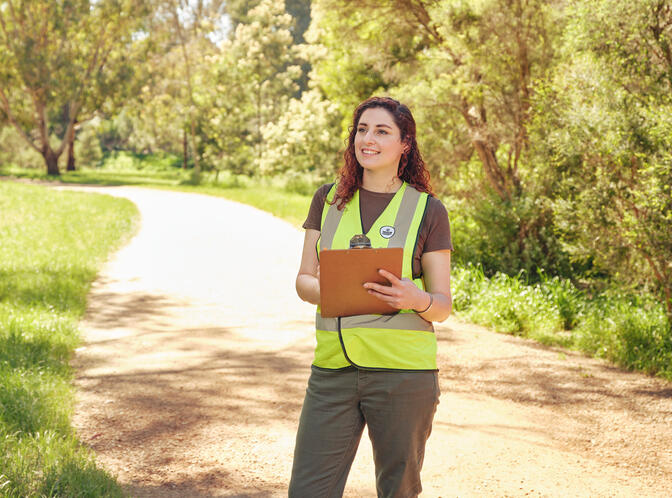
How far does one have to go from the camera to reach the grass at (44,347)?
12.5 feet

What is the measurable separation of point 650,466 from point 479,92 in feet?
23.3

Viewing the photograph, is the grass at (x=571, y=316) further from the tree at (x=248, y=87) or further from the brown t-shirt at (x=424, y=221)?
the tree at (x=248, y=87)

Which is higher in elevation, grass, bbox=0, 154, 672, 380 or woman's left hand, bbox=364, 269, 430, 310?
woman's left hand, bbox=364, 269, 430, 310

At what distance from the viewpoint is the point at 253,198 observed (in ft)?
78.7

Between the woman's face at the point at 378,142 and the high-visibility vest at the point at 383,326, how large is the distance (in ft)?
0.48

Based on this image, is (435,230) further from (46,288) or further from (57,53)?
(57,53)

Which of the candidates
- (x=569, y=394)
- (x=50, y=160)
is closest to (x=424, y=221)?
(x=569, y=394)

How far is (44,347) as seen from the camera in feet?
21.7

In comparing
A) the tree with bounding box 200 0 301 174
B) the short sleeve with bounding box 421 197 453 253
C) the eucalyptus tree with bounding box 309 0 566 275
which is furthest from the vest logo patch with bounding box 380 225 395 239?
the tree with bounding box 200 0 301 174

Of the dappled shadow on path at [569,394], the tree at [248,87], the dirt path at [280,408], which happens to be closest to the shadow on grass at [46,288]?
the dirt path at [280,408]

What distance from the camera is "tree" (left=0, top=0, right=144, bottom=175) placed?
37625mm

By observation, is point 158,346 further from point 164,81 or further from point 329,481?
point 164,81

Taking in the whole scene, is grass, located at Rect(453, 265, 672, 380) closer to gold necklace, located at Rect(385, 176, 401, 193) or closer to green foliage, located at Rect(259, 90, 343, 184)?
gold necklace, located at Rect(385, 176, 401, 193)

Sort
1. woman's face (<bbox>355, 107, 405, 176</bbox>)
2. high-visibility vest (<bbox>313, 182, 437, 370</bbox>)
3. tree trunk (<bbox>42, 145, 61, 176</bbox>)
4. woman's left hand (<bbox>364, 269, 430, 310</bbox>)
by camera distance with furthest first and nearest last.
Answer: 1. tree trunk (<bbox>42, 145, 61, 176</bbox>)
2. woman's face (<bbox>355, 107, 405, 176</bbox>)
3. high-visibility vest (<bbox>313, 182, 437, 370</bbox>)
4. woman's left hand (<bbox>364, 269, 430, 310</bbox>)
